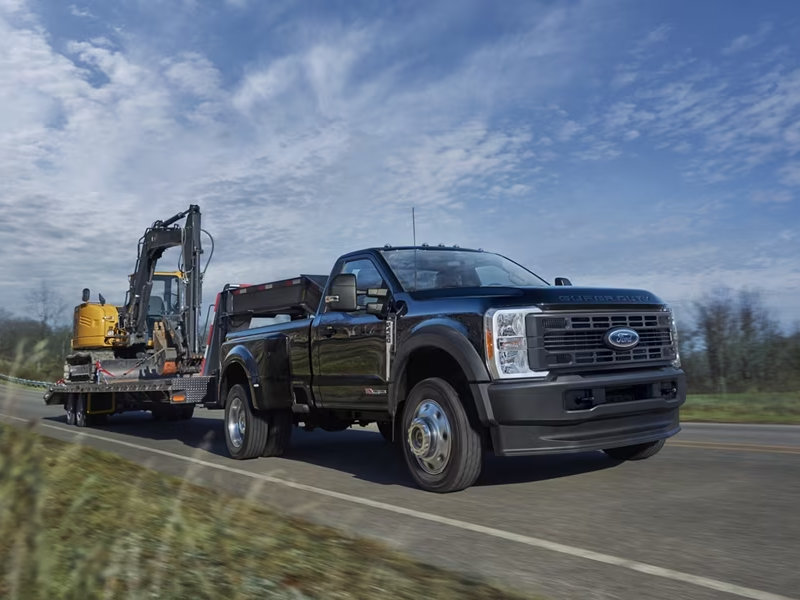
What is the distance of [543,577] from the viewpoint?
4027 mm

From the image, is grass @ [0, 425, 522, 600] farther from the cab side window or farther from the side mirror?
the cab side window

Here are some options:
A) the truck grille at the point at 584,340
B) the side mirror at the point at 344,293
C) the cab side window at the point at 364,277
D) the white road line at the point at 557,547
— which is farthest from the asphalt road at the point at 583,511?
the cab side window at the point at 364,277

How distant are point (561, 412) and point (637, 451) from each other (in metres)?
2.15

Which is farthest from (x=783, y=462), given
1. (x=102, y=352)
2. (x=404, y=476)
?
(x=102, y=352)

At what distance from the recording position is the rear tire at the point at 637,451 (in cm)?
761

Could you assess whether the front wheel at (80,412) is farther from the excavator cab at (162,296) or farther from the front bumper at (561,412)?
the front bumper at (561,412)

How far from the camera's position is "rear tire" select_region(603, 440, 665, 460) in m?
7.61

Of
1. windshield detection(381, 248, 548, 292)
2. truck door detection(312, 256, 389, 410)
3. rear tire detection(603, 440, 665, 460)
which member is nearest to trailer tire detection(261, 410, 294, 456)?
truck door detection(312, 256, 389, 410)

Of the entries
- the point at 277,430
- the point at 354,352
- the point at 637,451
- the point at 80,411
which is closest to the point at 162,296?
the point at 80,411

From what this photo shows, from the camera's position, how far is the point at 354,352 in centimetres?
775

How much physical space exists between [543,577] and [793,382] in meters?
22.8

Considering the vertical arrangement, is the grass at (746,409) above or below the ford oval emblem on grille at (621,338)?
below

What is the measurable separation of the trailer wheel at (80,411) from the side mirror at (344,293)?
423 inches

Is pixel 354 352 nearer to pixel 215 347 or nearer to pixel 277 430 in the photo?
pixel 277 430
